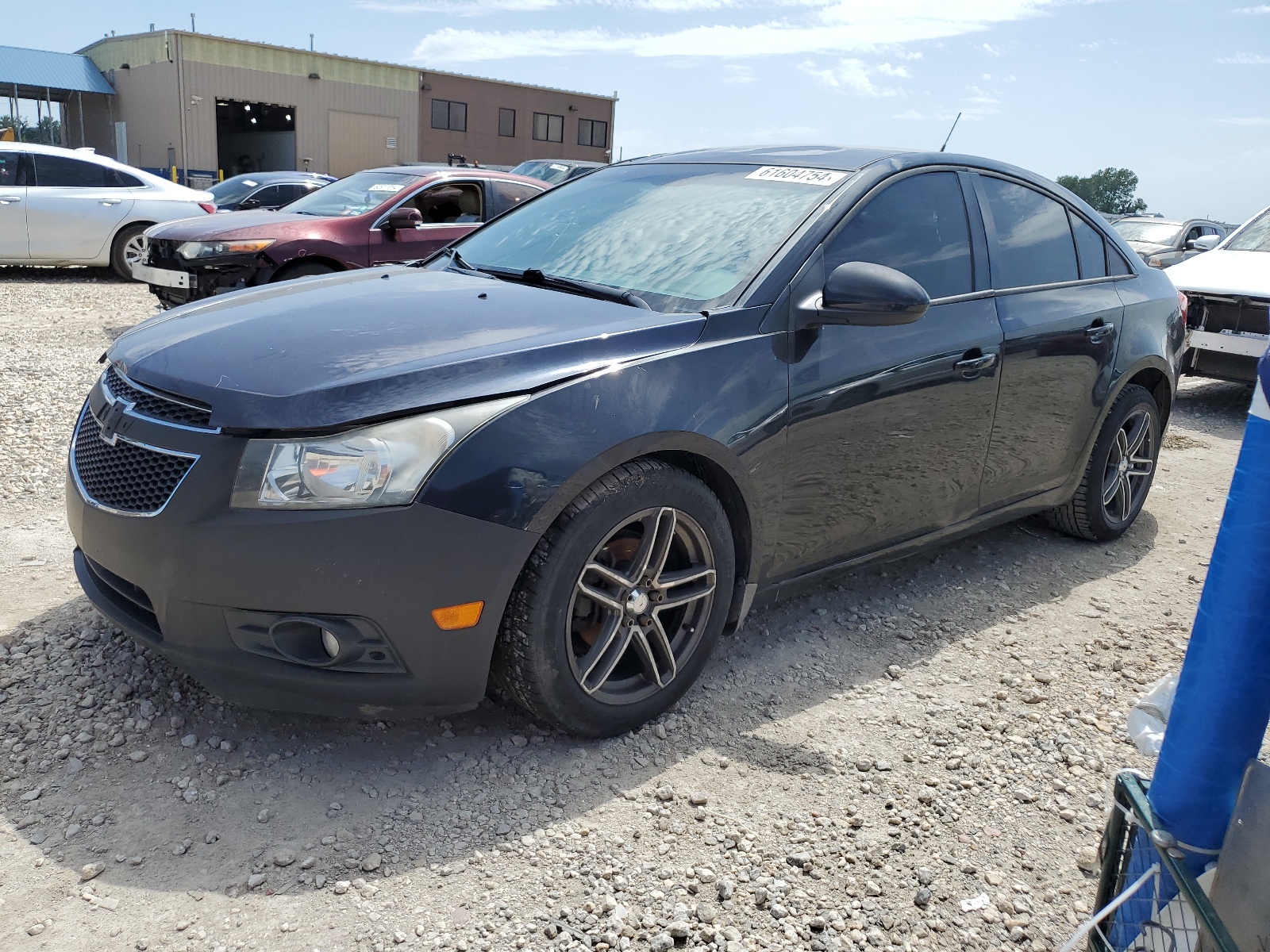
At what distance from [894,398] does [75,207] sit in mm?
10967

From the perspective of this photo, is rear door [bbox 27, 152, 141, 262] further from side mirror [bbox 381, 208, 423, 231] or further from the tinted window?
the tinted window

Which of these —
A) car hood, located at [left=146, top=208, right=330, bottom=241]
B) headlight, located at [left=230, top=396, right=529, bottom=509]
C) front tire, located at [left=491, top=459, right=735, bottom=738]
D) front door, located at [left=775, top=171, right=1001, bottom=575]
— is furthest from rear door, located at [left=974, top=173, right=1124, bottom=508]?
car hood, located at [left=146, top=208, right=330, bottom=241]

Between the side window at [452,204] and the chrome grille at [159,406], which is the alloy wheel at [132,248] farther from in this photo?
the chrome grille at [159,406]

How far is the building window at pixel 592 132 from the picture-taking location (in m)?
50.3

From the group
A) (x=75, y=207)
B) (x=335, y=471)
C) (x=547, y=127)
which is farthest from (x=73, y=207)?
(x=547, y=127)

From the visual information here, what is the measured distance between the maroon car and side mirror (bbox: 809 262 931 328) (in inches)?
Answer: 201

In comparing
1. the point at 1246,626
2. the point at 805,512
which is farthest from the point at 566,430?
the point at 1246,626

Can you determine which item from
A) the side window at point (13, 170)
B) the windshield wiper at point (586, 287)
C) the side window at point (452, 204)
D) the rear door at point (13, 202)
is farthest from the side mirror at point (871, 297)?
the side window at point (13, 170)

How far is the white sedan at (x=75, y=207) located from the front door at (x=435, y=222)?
160 inches

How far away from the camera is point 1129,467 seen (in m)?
4.79

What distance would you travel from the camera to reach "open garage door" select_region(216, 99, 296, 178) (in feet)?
133

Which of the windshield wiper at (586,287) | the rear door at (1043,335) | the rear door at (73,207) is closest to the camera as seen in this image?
the windshield wiper at (586,287)

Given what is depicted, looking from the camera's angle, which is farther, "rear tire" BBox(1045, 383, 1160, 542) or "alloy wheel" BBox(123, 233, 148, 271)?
"alloy wheel" BBox(123, 233, 148, 271)

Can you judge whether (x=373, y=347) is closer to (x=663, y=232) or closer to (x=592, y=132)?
(x=663, y=232)
